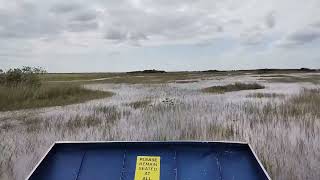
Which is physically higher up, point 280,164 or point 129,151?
point 129,151

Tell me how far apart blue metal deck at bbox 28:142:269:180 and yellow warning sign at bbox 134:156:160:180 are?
0.06 m

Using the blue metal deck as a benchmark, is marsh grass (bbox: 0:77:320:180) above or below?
below

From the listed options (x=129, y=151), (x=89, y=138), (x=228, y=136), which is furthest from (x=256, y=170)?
(x=89, y=138)

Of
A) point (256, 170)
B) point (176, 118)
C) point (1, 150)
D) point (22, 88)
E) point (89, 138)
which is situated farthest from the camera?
point (22, 88)

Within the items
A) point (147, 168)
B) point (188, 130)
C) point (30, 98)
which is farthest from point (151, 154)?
point (30, 98)

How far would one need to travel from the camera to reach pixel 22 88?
69.5ft

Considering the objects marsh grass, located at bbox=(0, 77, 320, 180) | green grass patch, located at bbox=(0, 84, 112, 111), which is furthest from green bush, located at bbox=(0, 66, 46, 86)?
marsh grass, located at bbox=(0, 77, 320, 180)

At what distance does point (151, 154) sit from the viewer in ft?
17.6

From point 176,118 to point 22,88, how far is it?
11575 mm

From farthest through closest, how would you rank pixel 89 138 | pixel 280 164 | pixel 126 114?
pixel 126 114
pixel 89 138
pixel 280 164

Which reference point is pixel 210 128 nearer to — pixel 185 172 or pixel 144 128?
pixel 144 128

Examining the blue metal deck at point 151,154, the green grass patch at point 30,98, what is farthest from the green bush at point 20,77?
the blue metal deck at point 151,154

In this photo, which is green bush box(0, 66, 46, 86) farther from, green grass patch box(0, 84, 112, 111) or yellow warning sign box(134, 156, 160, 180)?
Result: yellow warning sign box(134, 156, 160, 180)

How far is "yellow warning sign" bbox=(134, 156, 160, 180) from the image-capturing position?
16.5 feet
